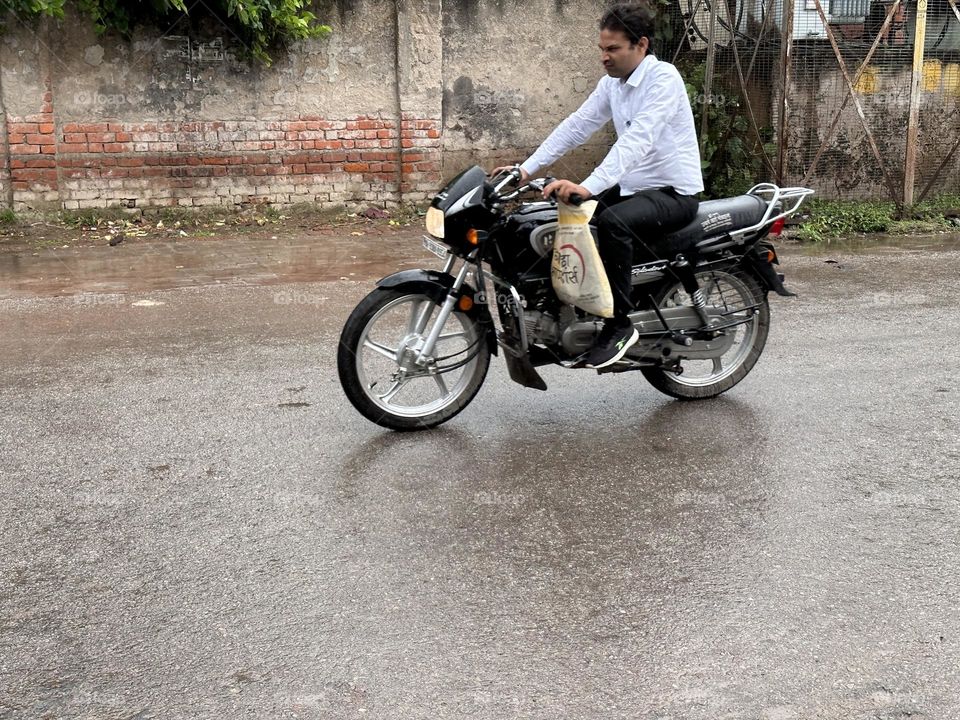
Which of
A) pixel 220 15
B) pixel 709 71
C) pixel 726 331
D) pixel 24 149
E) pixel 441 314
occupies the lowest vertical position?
pixel 726 331

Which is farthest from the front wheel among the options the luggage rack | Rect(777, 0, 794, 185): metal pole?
Rect(777, 0, 794, 185): metal pole

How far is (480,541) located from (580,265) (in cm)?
149

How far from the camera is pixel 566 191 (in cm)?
461

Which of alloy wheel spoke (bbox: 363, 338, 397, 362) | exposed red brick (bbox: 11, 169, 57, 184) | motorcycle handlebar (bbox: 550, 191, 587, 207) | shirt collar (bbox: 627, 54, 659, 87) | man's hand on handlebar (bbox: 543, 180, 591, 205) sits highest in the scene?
shirt collar (bbox: 627, 54, 659, 87)

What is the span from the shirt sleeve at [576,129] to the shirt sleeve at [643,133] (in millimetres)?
393

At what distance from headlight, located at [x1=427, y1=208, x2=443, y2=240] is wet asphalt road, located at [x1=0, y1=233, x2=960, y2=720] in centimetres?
94

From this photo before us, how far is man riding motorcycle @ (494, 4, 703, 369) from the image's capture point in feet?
15.8

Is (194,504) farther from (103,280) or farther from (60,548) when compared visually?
(103,280)

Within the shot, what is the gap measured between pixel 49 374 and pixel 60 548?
2.35 m

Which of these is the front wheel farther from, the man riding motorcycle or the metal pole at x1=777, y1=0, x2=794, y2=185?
the metal pole at x1=777, y1=0, x2=794, y2=185

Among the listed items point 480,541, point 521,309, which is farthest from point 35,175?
point 480,541

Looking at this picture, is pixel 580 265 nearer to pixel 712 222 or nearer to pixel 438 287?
pixel 438 287

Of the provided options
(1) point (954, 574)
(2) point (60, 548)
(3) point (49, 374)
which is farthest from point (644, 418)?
(3) point (49, 374)

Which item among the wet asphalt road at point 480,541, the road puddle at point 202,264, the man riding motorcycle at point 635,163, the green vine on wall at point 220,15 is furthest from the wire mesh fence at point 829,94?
the man riding motorcycle at point 635,163
